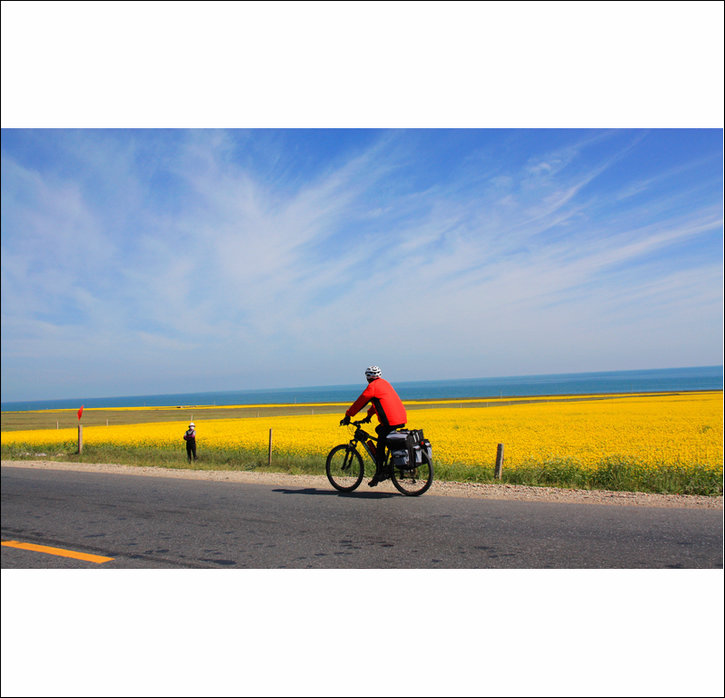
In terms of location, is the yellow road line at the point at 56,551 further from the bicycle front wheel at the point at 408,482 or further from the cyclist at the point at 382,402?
the bicycle front wheel at the point at 408,482

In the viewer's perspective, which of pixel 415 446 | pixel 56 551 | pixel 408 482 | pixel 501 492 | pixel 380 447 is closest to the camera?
pixel 56 551

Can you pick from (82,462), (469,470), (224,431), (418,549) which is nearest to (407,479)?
(418,549)

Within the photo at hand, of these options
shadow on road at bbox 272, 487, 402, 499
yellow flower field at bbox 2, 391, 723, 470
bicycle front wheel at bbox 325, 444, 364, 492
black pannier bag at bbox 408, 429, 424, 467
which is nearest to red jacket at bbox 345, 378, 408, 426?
black pannier bag at bbox 408, 429, 424, 467

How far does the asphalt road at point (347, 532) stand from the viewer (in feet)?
17.0

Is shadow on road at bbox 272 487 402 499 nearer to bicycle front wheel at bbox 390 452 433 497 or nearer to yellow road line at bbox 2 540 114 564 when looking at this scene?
bicycle front wheel at bbox 390 452 433 497

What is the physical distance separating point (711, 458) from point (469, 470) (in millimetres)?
6365

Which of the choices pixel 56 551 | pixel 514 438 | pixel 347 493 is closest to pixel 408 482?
pixel 347 493

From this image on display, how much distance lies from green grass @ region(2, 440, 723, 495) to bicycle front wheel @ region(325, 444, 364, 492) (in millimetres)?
365

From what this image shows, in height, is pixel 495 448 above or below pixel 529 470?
below

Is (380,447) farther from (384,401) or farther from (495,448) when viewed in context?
(495,448)

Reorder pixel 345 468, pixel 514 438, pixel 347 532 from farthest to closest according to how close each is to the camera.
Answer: pixel 514 438
pixel 345 468
pixel 347 532

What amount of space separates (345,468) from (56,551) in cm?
438

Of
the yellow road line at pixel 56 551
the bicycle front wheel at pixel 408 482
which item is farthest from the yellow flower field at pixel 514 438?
the yellow road line at pixel 56 551

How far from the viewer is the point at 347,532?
6219 millimetres
